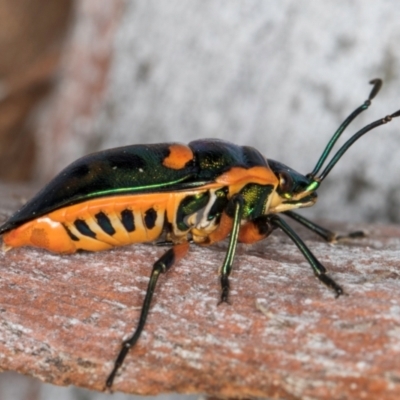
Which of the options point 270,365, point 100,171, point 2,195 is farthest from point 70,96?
point 270,365

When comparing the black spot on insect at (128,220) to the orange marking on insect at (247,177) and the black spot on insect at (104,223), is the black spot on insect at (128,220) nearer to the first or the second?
the black spot on insect at (104,223)

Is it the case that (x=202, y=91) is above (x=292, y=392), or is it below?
above

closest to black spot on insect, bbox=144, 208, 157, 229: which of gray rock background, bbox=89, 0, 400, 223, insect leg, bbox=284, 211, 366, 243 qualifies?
insect leg, bbox=284, 211, 366, 243

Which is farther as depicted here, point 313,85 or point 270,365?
point 313,85

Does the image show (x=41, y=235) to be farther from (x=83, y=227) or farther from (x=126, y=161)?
(x=126, y=161)

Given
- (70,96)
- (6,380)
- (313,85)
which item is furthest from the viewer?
(70,96)

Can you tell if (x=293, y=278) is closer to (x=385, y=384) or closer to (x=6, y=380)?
(x=385, y=384)
